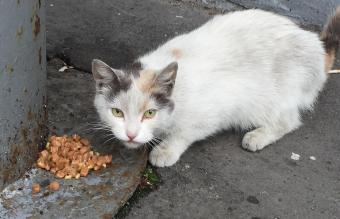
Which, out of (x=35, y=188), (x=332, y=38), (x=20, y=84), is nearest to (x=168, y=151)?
(x=35, y=188)

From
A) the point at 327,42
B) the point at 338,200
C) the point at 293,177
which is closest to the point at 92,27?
the point at 327,42

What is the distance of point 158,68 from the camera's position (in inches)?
131

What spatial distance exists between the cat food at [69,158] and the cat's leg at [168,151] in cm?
30

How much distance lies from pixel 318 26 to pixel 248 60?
173 centimetres

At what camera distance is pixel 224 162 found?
354 cm

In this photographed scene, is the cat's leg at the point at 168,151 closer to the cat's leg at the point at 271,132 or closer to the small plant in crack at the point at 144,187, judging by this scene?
the small plant in crack at the point at 144,187

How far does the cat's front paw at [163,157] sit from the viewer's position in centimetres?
343

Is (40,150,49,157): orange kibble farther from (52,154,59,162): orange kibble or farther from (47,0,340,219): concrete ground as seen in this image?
(47,0,340,219): concrete ground

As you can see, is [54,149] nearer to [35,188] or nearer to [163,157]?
[35,188]

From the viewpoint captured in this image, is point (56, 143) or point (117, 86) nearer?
point (117, 86)

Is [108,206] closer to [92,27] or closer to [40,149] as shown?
[40,149]

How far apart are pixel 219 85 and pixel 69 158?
1.06 meters

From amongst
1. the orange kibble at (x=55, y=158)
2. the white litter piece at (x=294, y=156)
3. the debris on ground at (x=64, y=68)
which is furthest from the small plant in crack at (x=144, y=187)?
the debris on ground at (x=64, y=68)

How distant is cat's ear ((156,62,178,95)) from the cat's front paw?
0.48 m
